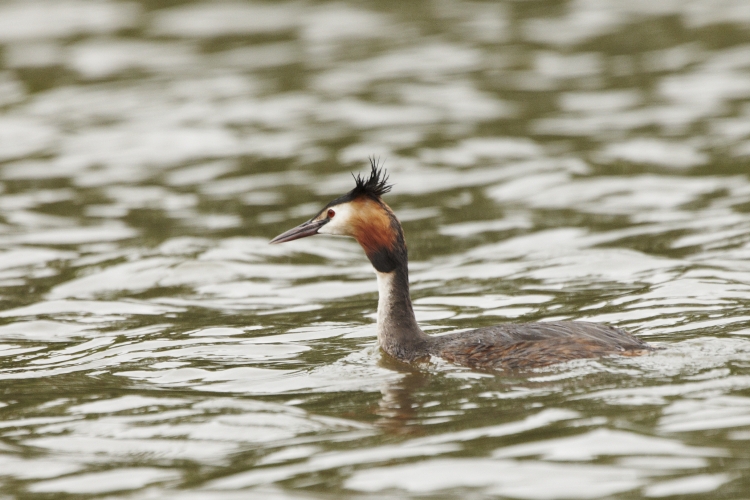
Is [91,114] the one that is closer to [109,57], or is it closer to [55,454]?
[109,57]

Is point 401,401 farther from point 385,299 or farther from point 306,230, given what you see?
point 306,230

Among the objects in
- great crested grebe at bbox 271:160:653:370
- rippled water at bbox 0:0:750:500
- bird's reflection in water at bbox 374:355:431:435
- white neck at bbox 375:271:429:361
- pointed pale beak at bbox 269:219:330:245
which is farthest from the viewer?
pointed pale beak at bbox 269:219:330:245

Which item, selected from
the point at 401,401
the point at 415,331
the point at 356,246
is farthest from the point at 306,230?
the point at 356,246

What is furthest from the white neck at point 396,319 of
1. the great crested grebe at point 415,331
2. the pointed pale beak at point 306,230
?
the pointed pale beak at point 306,230

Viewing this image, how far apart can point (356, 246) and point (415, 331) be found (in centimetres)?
562

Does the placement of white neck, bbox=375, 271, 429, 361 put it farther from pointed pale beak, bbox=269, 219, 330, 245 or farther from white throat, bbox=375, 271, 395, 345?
pointed pale beak, bbox=269, 219, 330, 245

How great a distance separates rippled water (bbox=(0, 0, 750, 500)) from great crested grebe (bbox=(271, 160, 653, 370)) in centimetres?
19

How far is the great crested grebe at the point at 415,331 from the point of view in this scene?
8.48 meters

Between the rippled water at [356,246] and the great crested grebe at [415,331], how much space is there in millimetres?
186

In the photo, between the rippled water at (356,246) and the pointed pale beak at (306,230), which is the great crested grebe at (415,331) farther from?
the rippled water at (356,246)

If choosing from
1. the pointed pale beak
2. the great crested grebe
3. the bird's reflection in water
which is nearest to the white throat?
the great crested grebe

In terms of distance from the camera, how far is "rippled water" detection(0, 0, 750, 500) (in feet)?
23.5

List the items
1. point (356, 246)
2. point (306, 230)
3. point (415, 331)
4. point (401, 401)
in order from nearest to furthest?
point (401, 401) < point (415, 331) < point (306, 230) < point (356, 246)

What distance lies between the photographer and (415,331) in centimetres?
936
